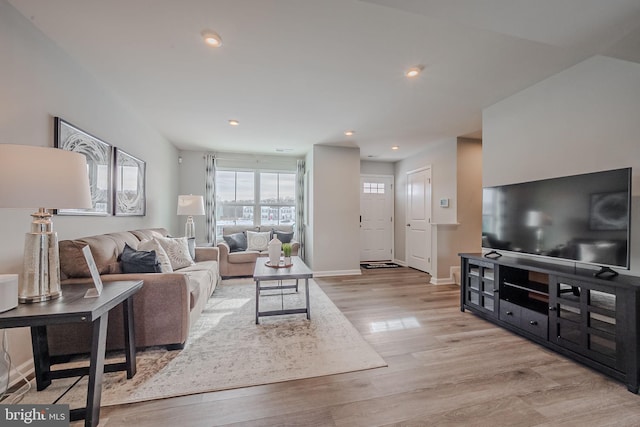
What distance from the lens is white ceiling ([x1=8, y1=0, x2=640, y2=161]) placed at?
1.45m

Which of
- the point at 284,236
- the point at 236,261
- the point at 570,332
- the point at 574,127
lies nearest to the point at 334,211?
the point at 284,236

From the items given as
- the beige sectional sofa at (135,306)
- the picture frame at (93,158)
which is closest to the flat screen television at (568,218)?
the beige sectional sofa at (135,306)

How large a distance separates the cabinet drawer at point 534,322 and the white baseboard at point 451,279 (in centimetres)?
185

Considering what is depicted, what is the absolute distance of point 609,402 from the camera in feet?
5.15

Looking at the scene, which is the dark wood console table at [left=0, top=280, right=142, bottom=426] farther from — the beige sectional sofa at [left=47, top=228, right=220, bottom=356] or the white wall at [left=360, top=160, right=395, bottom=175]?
the white wall at [left=360, top=160, right=395, bottom=175]

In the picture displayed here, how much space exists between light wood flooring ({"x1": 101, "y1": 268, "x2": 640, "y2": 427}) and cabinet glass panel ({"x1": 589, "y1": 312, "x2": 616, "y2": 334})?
1.13ft

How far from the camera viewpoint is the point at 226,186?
18.4ft

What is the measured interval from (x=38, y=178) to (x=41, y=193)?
0.08 meters

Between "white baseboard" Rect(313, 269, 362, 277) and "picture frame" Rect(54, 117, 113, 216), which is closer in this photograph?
"picture frame" Rect(54, 117, 113, 216)

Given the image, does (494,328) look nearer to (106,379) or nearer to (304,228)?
(106,379)

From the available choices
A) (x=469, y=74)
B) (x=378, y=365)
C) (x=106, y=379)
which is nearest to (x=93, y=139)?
(x=106, y=379)

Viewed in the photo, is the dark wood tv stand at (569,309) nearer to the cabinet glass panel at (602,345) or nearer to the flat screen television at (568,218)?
the cabinet glass panel at (602,345)

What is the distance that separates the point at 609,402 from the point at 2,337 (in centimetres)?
381

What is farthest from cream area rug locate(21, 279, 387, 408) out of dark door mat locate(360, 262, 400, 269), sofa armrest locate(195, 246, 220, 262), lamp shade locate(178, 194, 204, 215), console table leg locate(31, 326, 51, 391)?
dark door mat locate(360, 262, 400, 269)
